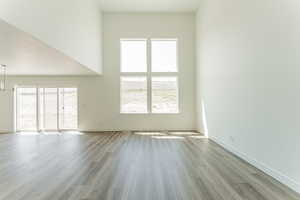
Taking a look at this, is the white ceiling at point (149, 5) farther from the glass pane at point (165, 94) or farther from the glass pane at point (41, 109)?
the glass pane at point (41, 109)

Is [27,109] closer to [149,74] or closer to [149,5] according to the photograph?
[149,74]

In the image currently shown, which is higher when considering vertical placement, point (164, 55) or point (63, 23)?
point (164, 55)

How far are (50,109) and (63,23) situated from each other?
558 centimetres

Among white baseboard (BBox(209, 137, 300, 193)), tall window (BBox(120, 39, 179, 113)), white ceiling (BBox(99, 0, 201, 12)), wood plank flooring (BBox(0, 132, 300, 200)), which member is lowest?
wood plank flooring (BBox(0, 132, 300, 200))

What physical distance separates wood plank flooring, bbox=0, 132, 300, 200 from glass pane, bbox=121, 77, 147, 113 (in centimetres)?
374

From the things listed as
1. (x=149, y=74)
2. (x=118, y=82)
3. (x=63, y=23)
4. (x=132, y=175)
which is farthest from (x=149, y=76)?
(x=132, y=175)

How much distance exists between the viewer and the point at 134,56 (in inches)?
366

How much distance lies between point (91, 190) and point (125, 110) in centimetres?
627

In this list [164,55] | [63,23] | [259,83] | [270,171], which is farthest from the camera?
Result: [164,55]

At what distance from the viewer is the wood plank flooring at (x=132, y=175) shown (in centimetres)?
285

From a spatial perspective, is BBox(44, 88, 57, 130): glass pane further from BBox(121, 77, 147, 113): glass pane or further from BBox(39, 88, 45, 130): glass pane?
BBox(121, 77, 147, 113): glass pane

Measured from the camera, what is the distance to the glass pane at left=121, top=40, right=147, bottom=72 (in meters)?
9.30

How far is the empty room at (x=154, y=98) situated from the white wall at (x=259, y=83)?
0.08ft

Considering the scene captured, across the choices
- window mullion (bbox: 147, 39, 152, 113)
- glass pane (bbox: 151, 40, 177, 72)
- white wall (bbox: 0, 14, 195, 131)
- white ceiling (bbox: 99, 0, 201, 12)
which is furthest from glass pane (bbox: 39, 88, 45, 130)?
glass pane (bbox: 151, 40, 177, 72)
